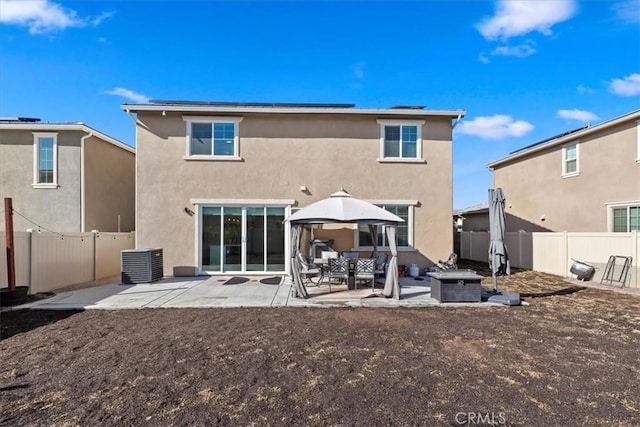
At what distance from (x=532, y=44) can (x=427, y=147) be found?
17.6 ft

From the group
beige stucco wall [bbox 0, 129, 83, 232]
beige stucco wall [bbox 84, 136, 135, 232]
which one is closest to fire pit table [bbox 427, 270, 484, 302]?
beige stucco wall [bbox 84, 136, 135, 232]

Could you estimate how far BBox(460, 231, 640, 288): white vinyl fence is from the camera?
428 inches

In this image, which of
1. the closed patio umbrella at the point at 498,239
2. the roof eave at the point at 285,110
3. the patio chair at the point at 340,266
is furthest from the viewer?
the roof eave at the point at 285,110

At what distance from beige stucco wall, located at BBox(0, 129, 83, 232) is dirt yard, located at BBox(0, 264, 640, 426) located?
24.8 ft

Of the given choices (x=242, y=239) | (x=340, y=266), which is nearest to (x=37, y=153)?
(x=242, y=239)

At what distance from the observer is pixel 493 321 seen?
274 inches

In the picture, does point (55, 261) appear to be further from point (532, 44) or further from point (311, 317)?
point (532, 44)

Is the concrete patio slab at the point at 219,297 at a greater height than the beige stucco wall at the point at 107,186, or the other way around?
the beige stucco wall at the point at 107,186

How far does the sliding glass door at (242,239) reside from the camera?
12.7 meters

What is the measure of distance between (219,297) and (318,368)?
5.25 metres

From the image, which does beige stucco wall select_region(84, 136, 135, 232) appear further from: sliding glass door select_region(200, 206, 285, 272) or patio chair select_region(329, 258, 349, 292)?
patio chair select_region(329, 258, 349, 292)

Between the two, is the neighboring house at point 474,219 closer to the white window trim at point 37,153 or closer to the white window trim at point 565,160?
the white window trim at point 565,160

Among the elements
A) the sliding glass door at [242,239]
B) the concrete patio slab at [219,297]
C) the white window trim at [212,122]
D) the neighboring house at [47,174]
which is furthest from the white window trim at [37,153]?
the sliding glass door at [242,239]

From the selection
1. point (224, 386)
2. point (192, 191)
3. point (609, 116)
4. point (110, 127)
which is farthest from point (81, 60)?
point (609, 116)
